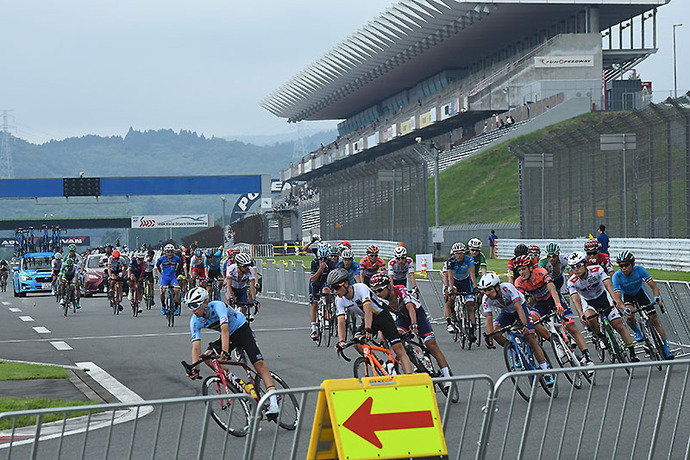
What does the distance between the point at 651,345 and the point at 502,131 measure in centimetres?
5813

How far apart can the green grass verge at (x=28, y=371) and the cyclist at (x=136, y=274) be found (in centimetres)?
1209

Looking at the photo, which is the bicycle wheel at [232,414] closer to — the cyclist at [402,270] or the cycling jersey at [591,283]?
the cycling jersey at [591,283]

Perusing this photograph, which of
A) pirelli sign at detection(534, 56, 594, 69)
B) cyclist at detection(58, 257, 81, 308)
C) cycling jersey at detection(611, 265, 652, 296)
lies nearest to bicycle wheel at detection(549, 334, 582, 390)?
cycling jersey at detection(611, 265, 652, 296)

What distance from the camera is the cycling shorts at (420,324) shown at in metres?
11.9

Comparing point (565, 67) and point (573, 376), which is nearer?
point (573, 376)

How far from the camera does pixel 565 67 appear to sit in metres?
70.4

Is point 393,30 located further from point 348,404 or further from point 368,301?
point 348,404

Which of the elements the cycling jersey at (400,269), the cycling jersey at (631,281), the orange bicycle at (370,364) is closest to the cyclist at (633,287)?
the cycling jersey at (631,281)

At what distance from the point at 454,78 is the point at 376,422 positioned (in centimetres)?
8481

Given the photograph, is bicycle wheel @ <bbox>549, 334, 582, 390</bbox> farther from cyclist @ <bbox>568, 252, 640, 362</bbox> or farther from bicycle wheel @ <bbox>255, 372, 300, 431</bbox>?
bicycle wheel @ <bbox>255, 372, 300, 431</bbox>

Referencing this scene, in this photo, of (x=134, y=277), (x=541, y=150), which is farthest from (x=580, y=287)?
(x=541, y=150)

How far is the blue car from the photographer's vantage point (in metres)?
43.0

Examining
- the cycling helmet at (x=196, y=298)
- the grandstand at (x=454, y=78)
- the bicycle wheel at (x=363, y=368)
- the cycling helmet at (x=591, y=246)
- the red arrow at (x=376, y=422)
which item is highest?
the grandstand at (x=454, y=78)

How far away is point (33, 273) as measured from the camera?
43.3m
